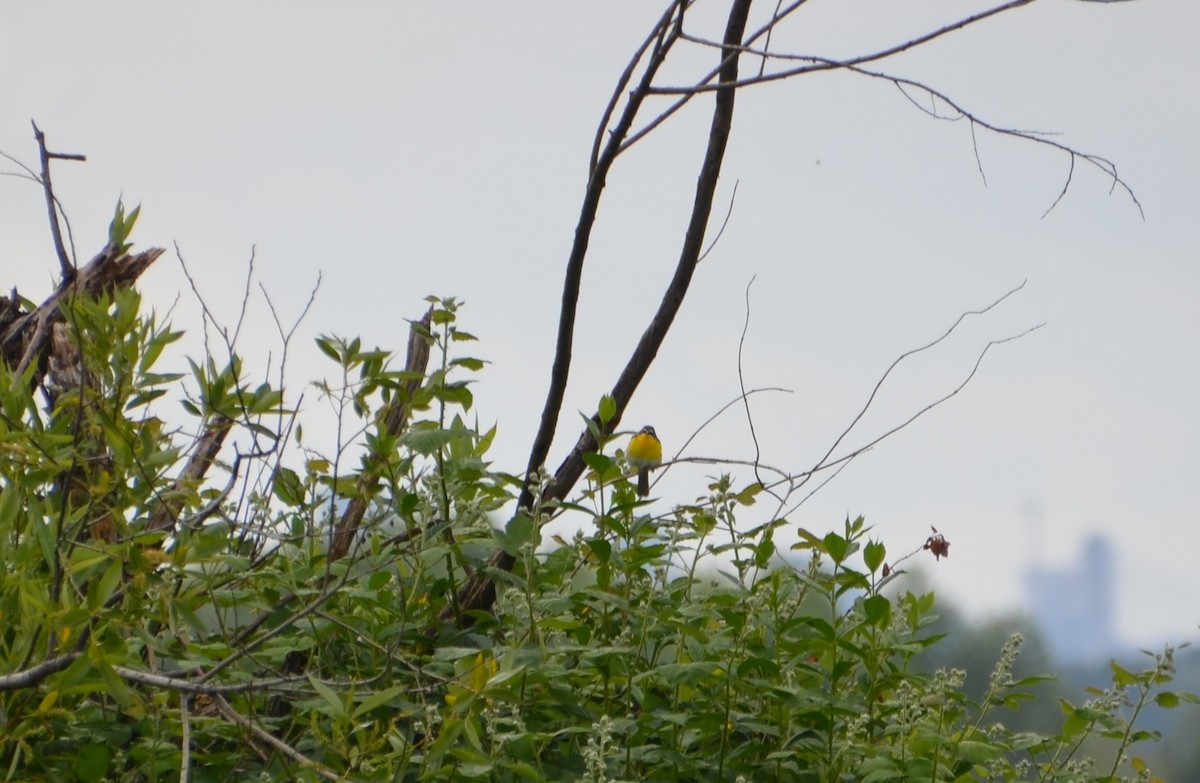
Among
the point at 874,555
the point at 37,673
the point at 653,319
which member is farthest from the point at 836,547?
the point at 37,673

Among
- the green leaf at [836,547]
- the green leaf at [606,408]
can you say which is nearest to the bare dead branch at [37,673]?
the green leaf at [606,408]

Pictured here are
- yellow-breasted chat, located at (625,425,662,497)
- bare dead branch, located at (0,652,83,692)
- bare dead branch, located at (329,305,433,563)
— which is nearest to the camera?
bare dead branch, located at (0,652,83,692)

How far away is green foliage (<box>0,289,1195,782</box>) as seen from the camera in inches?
60.8

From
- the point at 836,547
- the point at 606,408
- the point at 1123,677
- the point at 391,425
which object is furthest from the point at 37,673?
the point at 1123,677

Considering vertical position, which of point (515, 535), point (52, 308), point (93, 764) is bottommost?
point (93, 764)

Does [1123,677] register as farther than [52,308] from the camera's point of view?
No

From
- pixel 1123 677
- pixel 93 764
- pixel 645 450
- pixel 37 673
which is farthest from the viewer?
pixel 645 450

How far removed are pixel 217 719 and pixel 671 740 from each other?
657 mm

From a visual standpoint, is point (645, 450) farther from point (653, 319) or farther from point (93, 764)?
point (93, 764)

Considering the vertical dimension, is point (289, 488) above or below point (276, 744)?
above

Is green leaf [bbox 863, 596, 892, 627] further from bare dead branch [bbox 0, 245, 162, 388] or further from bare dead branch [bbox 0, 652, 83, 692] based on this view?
bare dead branch [bbox 0, 245, 162, 388]

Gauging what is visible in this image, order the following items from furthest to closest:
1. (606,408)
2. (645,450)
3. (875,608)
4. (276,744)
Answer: (645,450)
(606,408)
(875,608)
(276,744)

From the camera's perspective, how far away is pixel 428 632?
193 cm

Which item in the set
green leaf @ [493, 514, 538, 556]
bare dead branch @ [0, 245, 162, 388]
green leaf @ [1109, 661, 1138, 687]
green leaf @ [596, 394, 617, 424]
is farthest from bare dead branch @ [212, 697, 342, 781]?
bare dead branch @ [0, 245, 162, 388]
